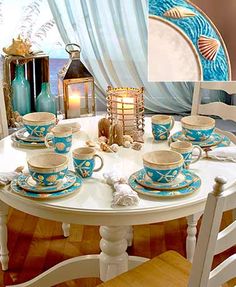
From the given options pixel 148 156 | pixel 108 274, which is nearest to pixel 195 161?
pixel 148 156

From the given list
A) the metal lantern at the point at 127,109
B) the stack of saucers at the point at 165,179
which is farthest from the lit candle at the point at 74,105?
the stack of saucers at the point at 165,179

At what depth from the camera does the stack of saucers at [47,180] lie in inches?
60.1

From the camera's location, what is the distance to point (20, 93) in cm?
276

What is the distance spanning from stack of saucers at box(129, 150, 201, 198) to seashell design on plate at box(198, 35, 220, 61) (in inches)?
39.7

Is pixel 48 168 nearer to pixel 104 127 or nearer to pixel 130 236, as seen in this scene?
pixel 104 127

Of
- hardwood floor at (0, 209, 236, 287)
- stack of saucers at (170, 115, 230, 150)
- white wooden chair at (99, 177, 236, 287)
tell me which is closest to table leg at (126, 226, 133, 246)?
hardwood floor at (0, 209, 236, 287)

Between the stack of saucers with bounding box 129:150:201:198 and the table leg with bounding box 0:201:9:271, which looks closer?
the stack of saucers with bounding box 129:150:201:198

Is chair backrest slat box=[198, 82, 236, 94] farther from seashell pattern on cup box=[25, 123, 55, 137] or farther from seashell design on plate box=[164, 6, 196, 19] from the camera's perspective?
seashell pattern on cup box=[25, 123, 55, 137]

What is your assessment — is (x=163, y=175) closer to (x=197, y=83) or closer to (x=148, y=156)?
(x=148, y=156)

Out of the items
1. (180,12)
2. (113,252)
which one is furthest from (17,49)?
(113,252)

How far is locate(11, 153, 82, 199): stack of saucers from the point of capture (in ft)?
5.01

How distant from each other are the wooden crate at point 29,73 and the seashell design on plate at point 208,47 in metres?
0.88

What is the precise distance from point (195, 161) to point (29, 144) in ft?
2.02

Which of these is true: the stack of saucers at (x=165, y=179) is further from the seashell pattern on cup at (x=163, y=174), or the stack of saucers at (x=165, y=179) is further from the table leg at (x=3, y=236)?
the table leg at (x=3, y=236)
